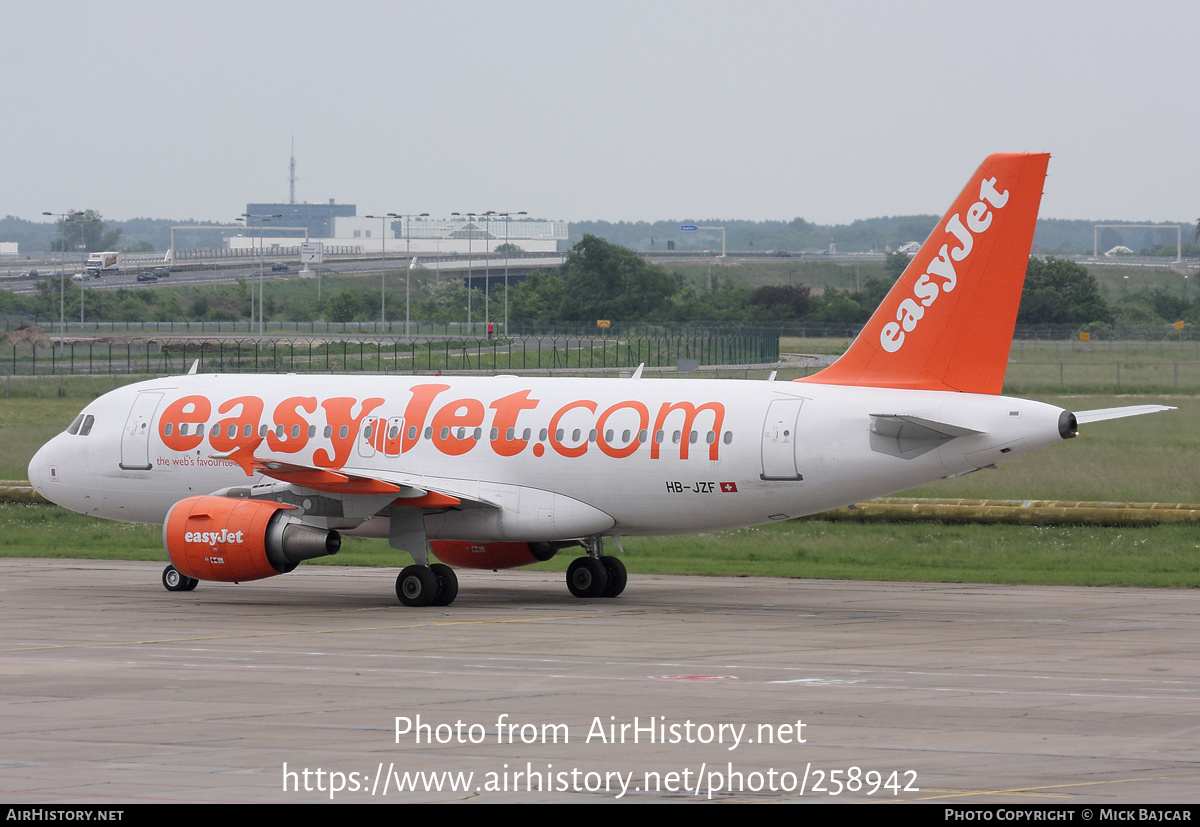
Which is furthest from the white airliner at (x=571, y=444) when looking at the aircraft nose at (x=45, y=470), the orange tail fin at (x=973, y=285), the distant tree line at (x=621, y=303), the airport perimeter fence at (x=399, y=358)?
the distant tree line at (x=621, y=303)

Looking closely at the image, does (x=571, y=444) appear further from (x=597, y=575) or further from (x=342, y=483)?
(x=342, y=483)

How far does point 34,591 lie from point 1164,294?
141 meters

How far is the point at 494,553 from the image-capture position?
32500 millimetres

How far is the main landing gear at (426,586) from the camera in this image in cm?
2992

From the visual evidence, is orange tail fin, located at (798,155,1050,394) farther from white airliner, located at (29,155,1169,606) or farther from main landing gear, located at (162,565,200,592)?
main landing gear, located at (162,565,200,592)

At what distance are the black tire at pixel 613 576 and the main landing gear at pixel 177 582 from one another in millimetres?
8170

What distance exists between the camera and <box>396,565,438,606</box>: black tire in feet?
98.1

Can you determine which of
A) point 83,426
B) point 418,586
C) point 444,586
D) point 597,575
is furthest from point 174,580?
point 597,575

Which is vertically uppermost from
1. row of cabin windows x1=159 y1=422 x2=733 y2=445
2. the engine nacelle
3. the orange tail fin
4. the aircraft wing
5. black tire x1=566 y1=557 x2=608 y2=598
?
the orange tail fin

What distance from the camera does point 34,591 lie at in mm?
32969

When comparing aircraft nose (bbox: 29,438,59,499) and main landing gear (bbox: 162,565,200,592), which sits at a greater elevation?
aircraft nose (bbox: 29,438,59,499)

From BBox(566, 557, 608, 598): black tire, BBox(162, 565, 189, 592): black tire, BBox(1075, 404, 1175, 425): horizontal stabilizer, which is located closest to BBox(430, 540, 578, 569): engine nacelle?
BBox(566, 557, 608, 598): black tire

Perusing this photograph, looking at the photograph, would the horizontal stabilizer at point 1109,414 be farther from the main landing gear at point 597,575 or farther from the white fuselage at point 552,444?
the main landing gear at point 597,575
